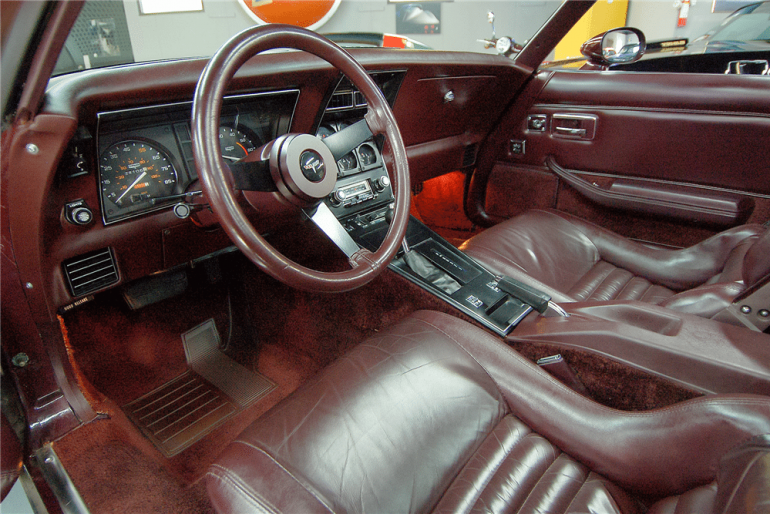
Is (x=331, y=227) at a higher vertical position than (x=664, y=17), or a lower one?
lower

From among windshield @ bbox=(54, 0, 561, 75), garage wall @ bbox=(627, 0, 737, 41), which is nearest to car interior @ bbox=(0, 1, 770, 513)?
windshield @ bbox=(54, 0, 561, 75)

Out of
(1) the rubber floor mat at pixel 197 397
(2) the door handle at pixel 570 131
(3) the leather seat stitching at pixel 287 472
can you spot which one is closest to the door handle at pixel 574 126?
(2) the door handle at pixel 570 131

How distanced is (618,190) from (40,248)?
2067 mm

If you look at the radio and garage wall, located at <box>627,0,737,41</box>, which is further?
garage wall, located at <box>627,0,737,41</box>

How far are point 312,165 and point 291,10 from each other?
4582 millimetres

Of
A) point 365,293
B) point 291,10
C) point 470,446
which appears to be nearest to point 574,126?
point 365,293

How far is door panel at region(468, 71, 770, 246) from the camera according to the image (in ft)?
5.60

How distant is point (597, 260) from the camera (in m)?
1.68

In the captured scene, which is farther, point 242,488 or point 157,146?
point 157,146

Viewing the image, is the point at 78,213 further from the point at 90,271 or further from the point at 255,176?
the point at 255,176

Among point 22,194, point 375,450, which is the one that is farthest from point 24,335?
point 375,450

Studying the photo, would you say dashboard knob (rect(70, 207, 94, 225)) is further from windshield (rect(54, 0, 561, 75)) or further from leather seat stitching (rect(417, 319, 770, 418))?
windshield (rect(54, 0, 561, 75))

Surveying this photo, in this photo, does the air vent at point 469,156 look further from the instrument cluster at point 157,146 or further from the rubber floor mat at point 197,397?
the rubber floor mat at point 197,397

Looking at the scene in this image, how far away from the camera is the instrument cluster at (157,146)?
111 centimetres
